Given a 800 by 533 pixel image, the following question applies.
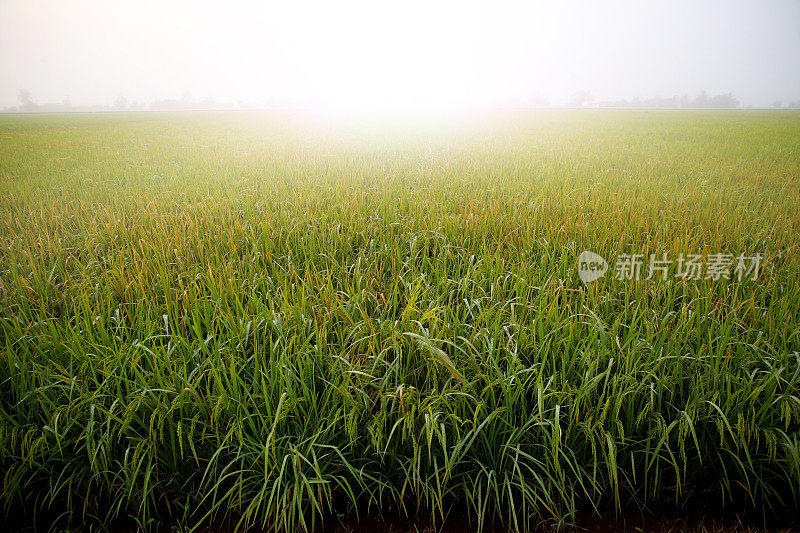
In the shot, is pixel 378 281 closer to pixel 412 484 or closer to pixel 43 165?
pixel 412 484

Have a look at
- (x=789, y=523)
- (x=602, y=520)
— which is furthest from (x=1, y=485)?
(x=789, y=523)

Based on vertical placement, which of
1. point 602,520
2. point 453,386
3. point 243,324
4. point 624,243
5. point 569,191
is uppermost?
point 569,191

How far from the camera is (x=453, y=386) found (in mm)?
1699

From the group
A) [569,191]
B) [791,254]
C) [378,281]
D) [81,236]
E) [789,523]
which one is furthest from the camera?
[569,191]

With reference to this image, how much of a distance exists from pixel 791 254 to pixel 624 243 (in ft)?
3.93

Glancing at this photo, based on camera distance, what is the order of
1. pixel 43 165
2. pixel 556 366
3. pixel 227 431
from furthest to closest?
pixel 43 165 → pixel 556 366 → pixel 227 431

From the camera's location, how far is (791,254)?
9.15 feet

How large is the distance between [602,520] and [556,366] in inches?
25.4

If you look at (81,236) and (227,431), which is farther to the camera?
(81,236)

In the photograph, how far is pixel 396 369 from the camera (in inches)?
67.3

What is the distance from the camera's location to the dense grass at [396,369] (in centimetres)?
146

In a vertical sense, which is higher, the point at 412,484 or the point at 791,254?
the point at 791,254

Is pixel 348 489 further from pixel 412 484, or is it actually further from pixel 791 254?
pixel 791 254

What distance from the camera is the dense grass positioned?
4.80 feet
